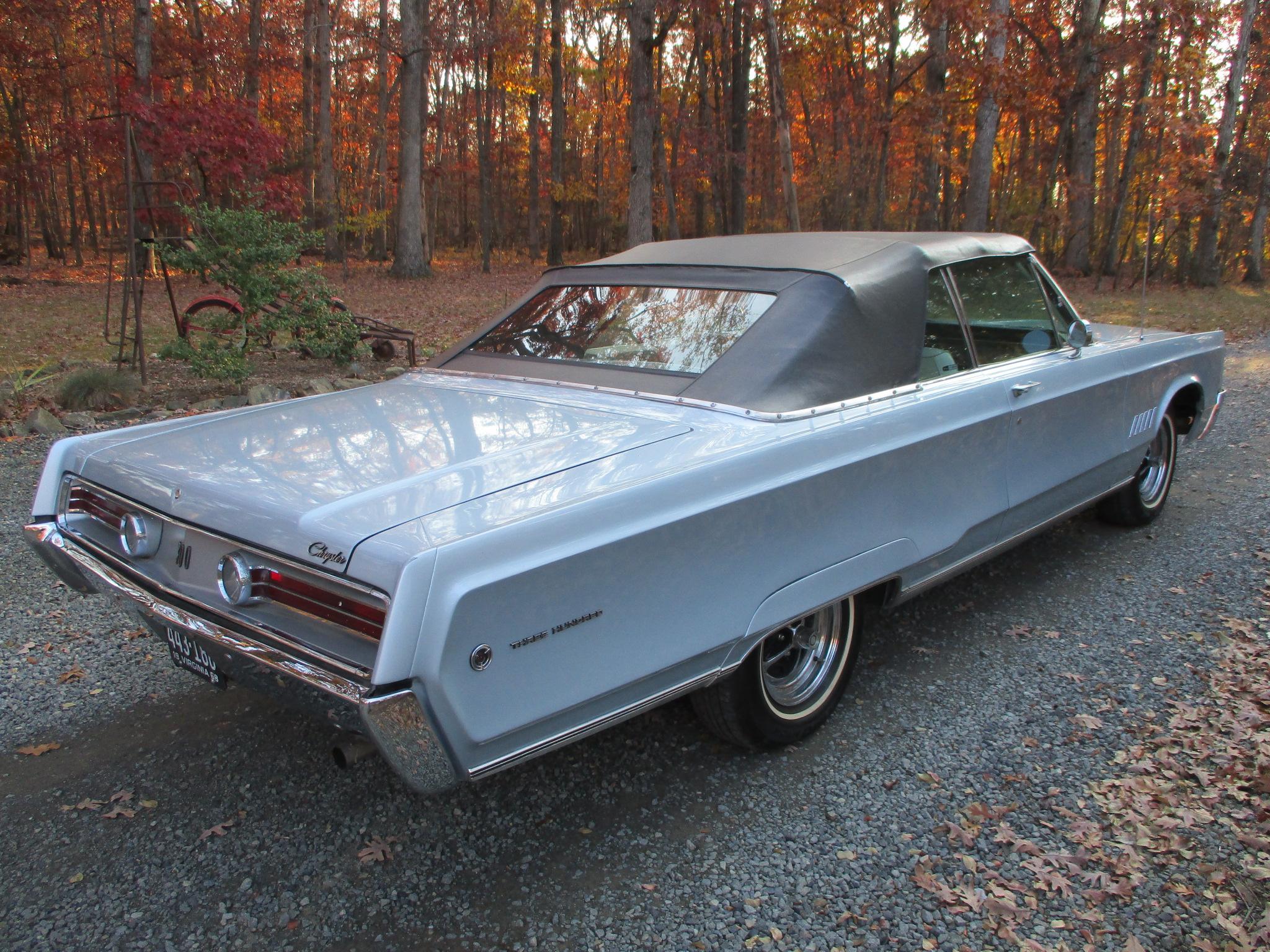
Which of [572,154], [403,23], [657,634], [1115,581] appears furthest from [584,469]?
[572,154]

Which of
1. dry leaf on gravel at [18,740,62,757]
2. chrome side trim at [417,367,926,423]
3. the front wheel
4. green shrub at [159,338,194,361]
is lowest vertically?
dry leaf on gravel at [18,740,62,757]

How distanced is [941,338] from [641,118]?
1143 centimetres

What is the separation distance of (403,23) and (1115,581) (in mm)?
20127

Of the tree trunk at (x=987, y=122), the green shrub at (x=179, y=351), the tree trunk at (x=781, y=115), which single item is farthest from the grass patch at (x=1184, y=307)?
the green shrub at (x=179, y=351)

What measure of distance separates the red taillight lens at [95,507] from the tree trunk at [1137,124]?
21.1 m

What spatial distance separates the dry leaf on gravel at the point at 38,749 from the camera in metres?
2.88

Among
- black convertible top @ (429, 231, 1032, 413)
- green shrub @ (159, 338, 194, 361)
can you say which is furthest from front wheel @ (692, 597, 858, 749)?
green shrub @ (159, 338, 194, 361)

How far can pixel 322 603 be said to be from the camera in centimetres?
204

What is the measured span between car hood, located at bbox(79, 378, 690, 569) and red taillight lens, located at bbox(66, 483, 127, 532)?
59mm

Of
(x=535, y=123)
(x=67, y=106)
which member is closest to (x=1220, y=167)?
(x=535, y=123)

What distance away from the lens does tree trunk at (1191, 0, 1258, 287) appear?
1817 cm

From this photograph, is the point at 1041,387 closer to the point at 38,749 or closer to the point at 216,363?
the point at 38,749

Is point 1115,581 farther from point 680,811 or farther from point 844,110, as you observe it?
point 844,110

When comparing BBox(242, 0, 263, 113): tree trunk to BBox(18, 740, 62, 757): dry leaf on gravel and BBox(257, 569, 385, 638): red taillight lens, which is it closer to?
BBox(18, 740, 62, 757): dry leaf on gravel
